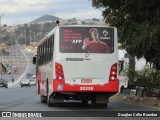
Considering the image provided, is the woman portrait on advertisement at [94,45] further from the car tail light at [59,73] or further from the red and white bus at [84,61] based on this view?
the car tail light at [59,73]

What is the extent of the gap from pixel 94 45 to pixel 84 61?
33.2 inches

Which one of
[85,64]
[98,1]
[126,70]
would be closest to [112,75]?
[85,64]

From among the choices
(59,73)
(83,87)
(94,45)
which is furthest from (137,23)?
(59,73)

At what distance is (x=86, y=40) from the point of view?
862 inches

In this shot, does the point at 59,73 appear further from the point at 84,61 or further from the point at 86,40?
the point at 86,40

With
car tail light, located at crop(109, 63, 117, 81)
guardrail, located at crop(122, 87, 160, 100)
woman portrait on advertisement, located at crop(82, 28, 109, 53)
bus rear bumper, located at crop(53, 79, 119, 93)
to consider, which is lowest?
guardrail, located at crop(122, 87, 160, 100)

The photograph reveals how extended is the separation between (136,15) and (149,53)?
1.97 m

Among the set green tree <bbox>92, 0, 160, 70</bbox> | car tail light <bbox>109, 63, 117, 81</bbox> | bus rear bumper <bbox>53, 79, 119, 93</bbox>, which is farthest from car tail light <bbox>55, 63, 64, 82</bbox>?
green tree <bbox>92, 0, 160, 70</bbox>

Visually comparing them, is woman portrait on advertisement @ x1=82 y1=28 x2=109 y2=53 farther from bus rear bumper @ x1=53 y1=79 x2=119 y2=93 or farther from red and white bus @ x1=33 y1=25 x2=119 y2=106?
bus rear bumper @ x1=53 y1=79 x2=119 y2=93

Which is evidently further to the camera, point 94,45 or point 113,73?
point 94,45

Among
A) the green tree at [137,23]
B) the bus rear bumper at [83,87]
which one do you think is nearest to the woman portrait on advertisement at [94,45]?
the bus rear bumper at [83,87]

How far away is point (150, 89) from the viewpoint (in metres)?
28.9

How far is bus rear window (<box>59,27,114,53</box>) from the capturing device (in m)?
21.8

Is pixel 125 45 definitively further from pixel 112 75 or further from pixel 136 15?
pixel 112 75
